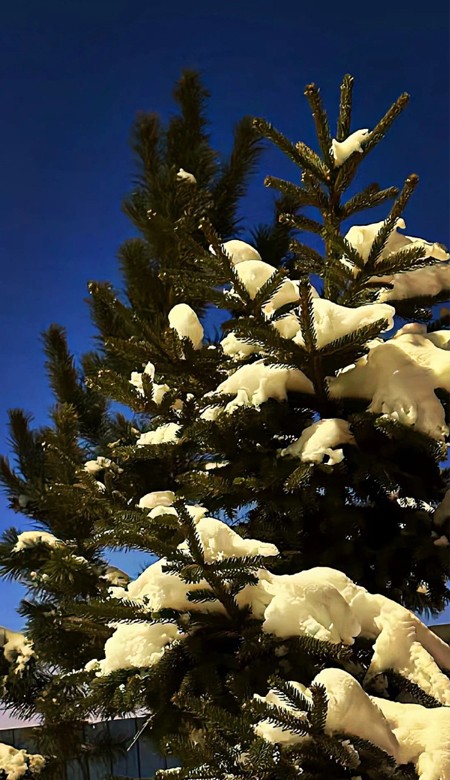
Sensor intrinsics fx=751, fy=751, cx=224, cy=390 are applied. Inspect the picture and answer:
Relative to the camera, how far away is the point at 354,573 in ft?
8.73

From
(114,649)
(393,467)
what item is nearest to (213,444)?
(393,467)

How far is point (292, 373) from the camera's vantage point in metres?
2.68

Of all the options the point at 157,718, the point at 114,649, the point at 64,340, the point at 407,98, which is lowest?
the point at 157,718

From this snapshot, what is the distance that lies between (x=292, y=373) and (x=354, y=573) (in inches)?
29.2

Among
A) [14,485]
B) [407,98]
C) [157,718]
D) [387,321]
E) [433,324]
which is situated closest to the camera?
[157,718]

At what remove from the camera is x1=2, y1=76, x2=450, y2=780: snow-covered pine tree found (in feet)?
5.63

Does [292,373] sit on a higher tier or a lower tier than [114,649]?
higher

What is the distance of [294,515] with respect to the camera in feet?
8.31

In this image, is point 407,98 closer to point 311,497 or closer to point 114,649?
point 311,497

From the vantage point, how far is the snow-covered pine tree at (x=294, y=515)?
1715mm

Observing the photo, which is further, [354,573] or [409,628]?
[354,573]

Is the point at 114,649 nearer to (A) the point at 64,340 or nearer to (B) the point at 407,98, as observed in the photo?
(B) the point at 407,98

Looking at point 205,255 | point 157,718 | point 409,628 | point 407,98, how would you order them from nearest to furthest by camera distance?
point 409,628 → point 157,718 → point 205,255 → point 407,98

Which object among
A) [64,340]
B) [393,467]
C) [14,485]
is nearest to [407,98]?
[393,467]
